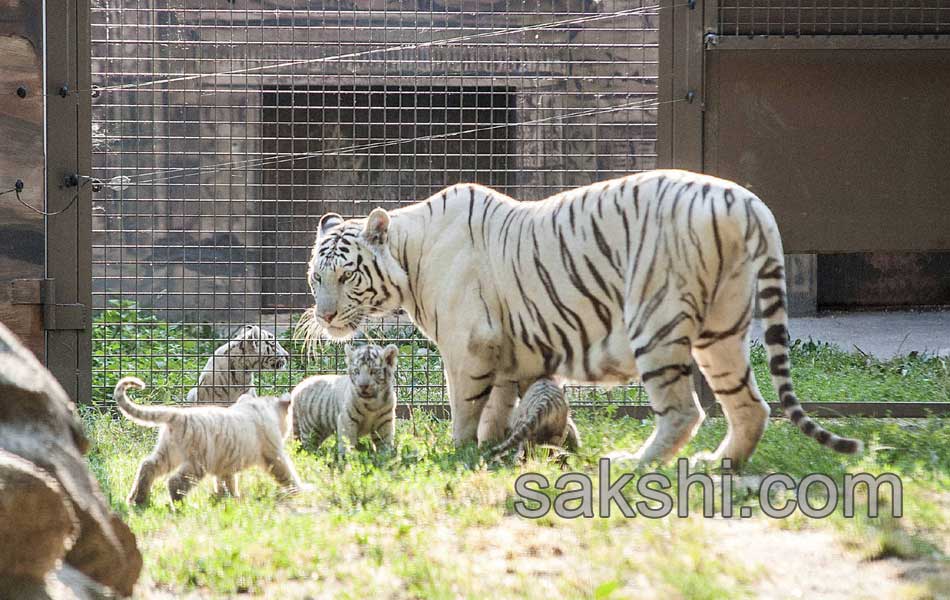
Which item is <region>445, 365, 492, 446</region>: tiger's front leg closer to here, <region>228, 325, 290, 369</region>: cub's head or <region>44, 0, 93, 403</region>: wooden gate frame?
<region>228, 325, 290, 369</region>: cub's head

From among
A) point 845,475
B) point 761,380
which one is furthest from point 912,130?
point 845,475

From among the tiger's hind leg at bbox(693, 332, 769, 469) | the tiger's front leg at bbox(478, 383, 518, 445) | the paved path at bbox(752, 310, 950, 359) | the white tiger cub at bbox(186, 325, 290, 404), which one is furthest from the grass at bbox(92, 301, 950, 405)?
the tiger's hind leg at bbox(693, 332, 769, 469)

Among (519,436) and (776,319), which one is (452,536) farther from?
(776,319)

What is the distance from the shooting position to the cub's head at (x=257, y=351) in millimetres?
6664

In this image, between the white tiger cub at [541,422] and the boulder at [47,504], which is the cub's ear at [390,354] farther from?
the boulder at [47,504]

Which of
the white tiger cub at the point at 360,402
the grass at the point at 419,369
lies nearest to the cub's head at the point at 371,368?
the white tiger cub at the point at 360,402

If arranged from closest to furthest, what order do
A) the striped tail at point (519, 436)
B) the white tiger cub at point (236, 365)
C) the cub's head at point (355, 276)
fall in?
the striped tail at point (519, 436)
the cub's head at point (355, 276)
the white tiger cub at point (236, 365)

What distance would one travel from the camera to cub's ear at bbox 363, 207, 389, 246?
17.8 feet

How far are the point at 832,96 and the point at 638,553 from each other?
3833 mm

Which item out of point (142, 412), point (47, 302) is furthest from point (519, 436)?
point (47, 302)

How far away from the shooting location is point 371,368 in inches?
206

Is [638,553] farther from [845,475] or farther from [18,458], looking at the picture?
[18,458]

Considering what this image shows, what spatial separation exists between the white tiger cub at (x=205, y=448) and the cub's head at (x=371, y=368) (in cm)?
86

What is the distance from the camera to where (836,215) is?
6.39 meters
